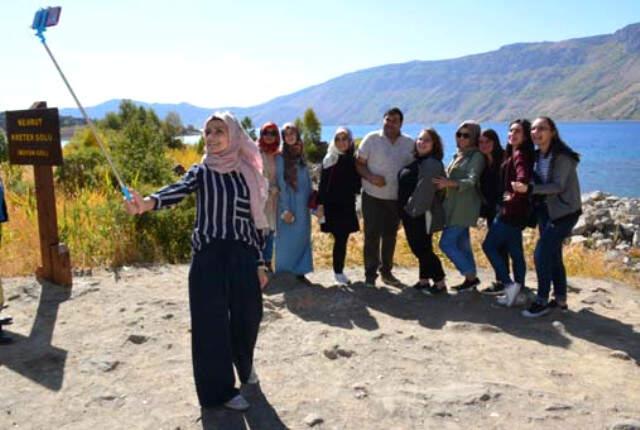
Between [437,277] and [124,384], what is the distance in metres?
3.24

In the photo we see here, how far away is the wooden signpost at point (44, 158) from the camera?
5941 millimetres

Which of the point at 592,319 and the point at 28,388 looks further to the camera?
the point at 592,319

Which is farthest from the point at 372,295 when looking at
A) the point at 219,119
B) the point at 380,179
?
the point at 219,119

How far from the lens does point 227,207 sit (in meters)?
3.37

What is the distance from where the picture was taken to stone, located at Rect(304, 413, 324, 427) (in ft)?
11.1

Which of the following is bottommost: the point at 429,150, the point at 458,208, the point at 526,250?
the point at 526,250

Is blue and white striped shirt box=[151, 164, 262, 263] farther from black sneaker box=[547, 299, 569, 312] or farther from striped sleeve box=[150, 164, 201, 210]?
black sneaker box=[547, 299, 569, 312]

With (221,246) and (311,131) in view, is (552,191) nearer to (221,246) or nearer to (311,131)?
(221,246)

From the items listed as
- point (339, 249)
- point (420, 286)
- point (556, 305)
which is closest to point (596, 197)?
point (420, 286)

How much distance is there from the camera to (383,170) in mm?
5918

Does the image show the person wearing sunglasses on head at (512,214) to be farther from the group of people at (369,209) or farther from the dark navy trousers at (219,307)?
the dark navy trousers at (219,307)

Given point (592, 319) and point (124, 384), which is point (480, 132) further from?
point (124, 384)

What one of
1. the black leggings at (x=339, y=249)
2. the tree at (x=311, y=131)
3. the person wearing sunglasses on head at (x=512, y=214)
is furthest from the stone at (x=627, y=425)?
the tree at (x=311, y=131)

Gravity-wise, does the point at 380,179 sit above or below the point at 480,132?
below
